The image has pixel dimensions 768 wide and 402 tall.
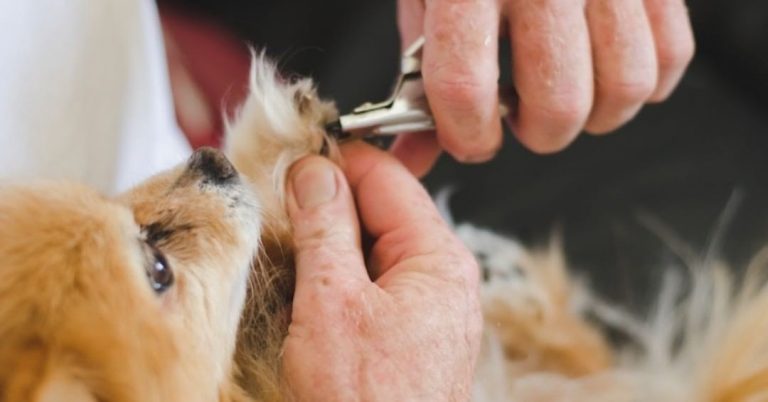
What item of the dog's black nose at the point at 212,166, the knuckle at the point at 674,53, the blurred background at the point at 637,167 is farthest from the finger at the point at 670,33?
the dog's black nose at the point at 212,166

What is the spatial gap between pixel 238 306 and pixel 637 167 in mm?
783

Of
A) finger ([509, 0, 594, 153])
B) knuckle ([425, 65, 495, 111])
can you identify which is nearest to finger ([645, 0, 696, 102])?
finger ([509, 0, 594, 153])

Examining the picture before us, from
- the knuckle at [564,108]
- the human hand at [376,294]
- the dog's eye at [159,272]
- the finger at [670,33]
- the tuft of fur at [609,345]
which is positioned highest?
the finger at [670,33]

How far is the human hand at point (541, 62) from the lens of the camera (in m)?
0.78

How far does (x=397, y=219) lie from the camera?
2.64 ft

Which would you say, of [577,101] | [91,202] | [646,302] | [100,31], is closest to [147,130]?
[100,31]

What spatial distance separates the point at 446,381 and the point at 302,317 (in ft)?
0.39

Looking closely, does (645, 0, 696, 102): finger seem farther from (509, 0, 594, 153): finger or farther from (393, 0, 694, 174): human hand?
(509, 0, 594, 153): finger

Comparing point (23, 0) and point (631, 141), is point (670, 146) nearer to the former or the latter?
point (631, 141)

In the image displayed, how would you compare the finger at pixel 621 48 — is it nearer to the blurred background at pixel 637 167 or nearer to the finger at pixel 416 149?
the finger at pixel 416 149

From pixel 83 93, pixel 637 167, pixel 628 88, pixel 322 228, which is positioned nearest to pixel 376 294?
pixel 322 228

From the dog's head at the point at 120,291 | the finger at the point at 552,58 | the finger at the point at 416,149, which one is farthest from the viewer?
the finger at the point at 416,149

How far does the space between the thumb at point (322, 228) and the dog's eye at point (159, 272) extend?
3.9 inches

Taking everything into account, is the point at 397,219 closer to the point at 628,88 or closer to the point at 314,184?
the point at 314,184
